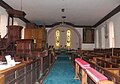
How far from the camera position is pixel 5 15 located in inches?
342

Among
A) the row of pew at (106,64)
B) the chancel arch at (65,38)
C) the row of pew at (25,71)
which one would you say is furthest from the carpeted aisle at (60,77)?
the chancel arch at (65,38)

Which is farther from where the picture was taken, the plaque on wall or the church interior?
the plaque on wall

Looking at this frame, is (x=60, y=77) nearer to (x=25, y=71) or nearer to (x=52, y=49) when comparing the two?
(x=25, y=71)

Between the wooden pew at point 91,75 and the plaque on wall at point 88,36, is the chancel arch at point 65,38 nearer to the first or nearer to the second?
the plaque on wall at point 88,36

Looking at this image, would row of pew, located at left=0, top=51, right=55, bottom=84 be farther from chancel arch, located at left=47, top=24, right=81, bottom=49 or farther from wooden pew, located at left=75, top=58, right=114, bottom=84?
chancel arch, located at left=47, top=24, right=81, bottom=49

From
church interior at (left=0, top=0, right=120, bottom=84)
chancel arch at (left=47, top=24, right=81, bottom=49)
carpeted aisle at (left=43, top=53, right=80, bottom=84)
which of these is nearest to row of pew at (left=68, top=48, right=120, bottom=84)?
church interior at (left=0, top=0, right=120, bottom=84)

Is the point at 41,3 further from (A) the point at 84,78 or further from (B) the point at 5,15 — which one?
(A) the point at 84,78

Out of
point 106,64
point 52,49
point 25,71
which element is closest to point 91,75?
point 25,71

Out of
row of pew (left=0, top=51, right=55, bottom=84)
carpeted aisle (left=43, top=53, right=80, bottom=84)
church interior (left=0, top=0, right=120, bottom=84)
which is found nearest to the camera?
row of pew (left=0, top=51, right=55, bottom=84)

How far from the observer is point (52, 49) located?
1134 centimetres

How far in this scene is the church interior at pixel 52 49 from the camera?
2.72 m

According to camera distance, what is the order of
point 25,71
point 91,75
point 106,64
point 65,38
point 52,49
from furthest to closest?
point 65,38
point 52,49
point 106,64
point 25,71
point 91,75

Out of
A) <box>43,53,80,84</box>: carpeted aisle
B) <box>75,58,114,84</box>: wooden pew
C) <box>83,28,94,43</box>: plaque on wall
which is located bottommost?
<box>43,53,80,84</box>: carpeted aisle

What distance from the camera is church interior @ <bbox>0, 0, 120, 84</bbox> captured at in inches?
107
